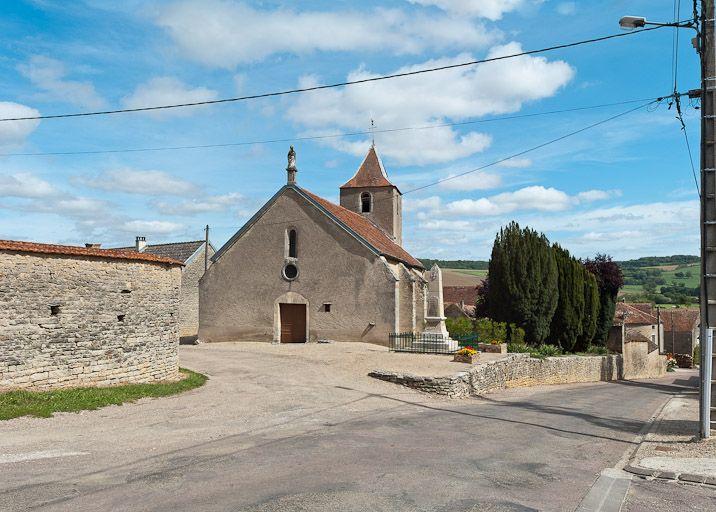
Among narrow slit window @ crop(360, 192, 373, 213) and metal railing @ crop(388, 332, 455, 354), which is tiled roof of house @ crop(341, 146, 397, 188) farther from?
metal railing @ crop(388, 332, 455, 354)

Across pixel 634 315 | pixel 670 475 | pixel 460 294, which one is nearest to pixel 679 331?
pixel 634 315

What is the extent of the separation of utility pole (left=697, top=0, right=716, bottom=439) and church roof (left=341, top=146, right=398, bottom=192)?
2671cm

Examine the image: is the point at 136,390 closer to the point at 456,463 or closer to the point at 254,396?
the point at 254,396

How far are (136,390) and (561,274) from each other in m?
24.2

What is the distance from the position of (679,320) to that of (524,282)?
50084mm

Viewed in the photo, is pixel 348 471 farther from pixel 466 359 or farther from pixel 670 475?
pixel 466 359

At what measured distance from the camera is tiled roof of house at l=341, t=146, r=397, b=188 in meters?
37.0

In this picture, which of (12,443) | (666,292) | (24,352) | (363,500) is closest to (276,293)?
(24,352)

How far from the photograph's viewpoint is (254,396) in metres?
13.5

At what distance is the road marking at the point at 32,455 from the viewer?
768cm

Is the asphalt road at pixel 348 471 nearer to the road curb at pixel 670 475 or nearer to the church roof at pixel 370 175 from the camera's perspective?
the road curb at pixel 670 475

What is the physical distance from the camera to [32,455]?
796cm

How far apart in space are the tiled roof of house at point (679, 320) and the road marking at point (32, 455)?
2775 inches

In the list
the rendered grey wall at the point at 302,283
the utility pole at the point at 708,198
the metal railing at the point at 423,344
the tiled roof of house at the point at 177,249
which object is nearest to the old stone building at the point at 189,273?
the tiled roof of house at the point at 177,249
